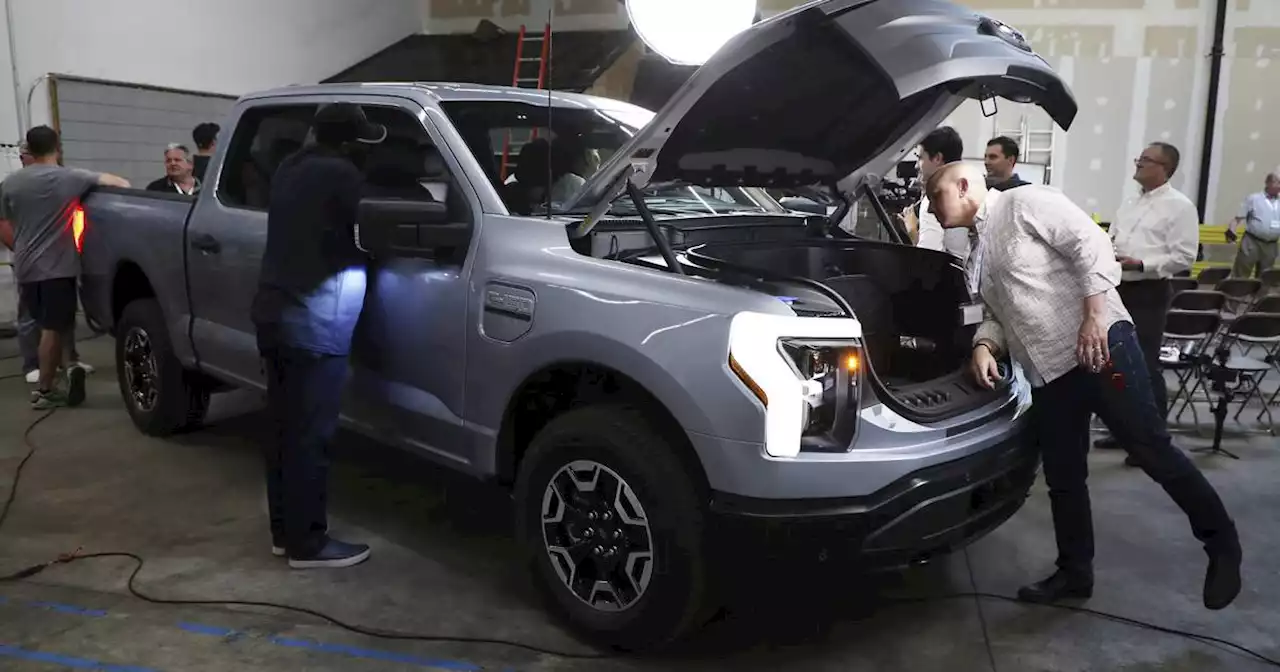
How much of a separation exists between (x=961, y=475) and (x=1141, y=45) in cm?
1180

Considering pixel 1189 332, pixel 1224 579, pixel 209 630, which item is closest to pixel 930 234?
pixel 1189 332

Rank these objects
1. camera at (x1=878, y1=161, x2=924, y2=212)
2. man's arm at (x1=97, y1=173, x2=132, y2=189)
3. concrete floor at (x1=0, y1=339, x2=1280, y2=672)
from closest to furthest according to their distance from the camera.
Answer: concrete floor at (x1=0, y1=339, x2=1280, y2=672), man's arm at (x1=97, y1=173, x2=132, y2=189), camera at (x1=878, y1=161, x2=924, y2=212)

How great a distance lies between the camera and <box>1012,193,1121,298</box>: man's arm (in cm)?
283

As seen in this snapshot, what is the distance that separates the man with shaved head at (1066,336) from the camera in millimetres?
2871

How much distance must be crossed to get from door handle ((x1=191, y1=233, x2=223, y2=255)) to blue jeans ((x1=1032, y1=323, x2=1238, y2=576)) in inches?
135

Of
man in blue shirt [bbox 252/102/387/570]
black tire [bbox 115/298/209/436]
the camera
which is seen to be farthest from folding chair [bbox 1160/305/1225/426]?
black tire [bbox 115/298/209/436]

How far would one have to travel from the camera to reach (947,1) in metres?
2.60

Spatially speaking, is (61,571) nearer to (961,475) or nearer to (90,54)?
(961,475)

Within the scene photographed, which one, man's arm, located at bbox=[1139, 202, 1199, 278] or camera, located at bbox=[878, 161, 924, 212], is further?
camera, located at bbox=[878, 161, 924, 212]

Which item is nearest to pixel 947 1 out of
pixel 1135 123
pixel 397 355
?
pixel 397 355

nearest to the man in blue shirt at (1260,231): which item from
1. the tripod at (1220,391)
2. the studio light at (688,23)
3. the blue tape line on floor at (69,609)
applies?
the tripod at (1220,391)

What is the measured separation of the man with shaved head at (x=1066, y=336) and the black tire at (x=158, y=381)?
3.86m

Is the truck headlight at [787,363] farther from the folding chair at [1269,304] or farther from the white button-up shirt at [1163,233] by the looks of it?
the folding chair at [1269,304]

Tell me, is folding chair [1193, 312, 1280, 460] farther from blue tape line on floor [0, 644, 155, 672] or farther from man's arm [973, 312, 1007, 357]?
blue tape line on floor [0, 644, 155, 672]
